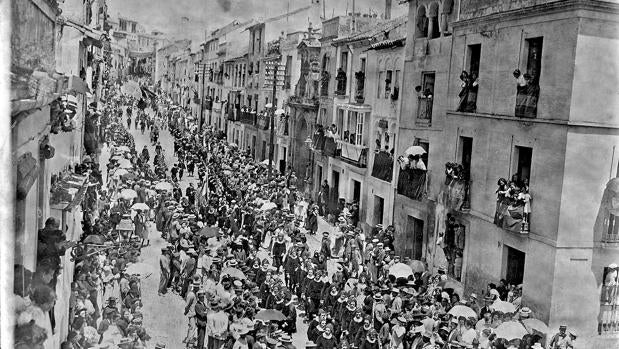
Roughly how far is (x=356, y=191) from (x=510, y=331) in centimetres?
1796

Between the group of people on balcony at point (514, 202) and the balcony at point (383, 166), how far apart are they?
8.85 m

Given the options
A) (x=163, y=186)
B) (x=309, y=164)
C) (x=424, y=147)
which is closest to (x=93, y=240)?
(x=163, y=186)

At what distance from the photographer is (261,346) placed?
1376 cm

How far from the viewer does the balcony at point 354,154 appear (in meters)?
30.7

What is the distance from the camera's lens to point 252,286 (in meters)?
17.8

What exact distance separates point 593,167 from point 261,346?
8664 millimetres

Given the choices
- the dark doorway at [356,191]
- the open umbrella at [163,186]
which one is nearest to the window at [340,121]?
the dark doorway at [356,191]

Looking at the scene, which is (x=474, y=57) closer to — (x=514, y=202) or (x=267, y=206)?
(x=514, y=202)

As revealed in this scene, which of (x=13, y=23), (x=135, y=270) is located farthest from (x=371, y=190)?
(x=13, y=23)

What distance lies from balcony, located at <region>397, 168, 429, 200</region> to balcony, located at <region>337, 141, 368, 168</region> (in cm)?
517

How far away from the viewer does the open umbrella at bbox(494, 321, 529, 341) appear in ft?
48.0

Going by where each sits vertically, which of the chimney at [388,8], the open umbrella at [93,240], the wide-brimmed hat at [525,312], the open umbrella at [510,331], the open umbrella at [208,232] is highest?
the chimney at [388,8]

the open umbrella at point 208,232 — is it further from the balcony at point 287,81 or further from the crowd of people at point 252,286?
the balcony at point 287,81

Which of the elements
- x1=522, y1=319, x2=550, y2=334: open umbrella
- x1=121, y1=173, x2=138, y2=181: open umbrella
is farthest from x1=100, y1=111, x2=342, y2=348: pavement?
x1=522, y1=319, x2=550, y2=334: open umbrella
